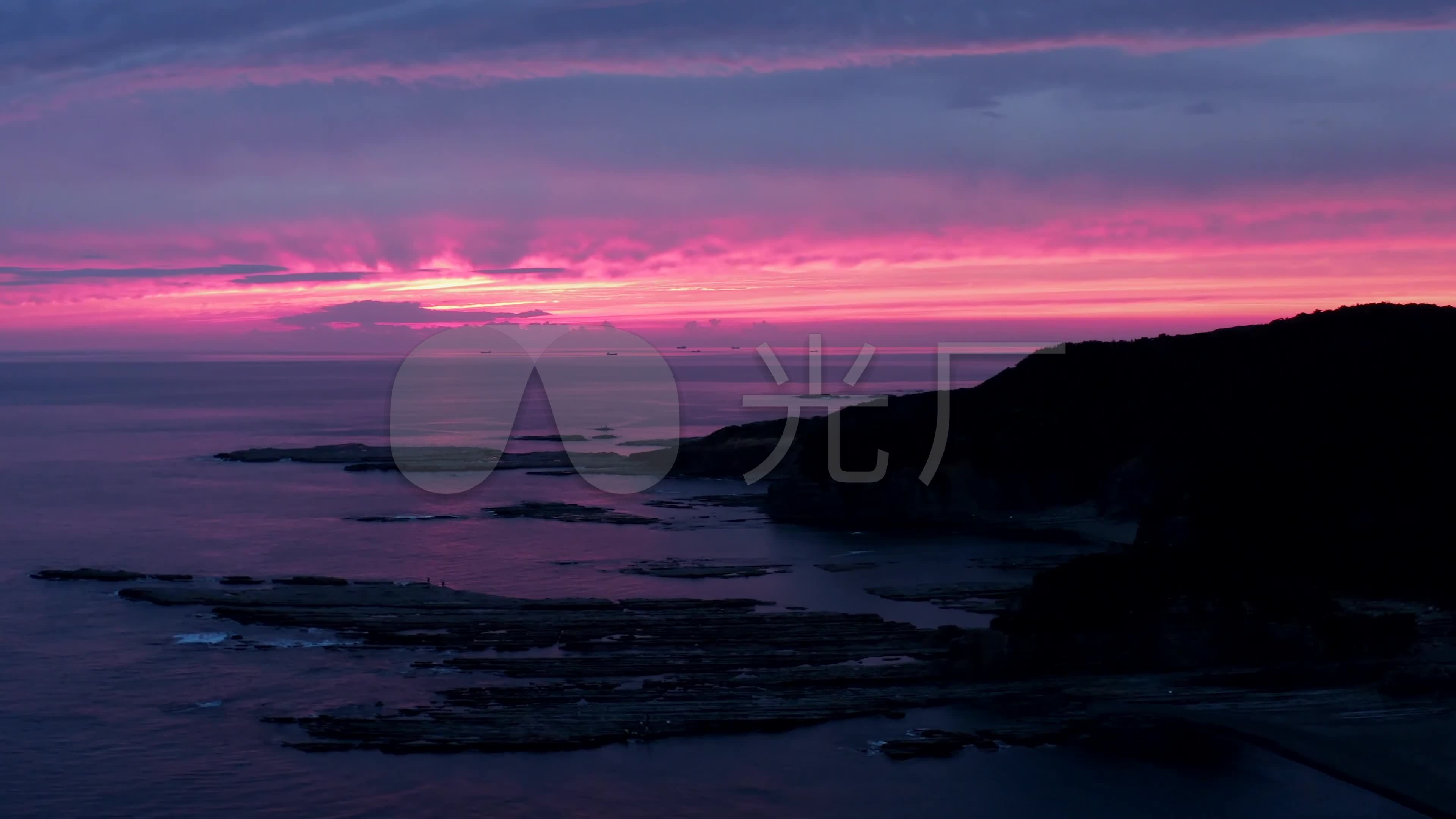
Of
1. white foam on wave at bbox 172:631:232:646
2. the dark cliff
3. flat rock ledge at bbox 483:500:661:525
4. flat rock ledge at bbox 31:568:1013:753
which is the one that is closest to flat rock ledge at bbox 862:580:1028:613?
flat rock ledge at bbox 31:568:1013:753

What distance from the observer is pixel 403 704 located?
23.2 metres

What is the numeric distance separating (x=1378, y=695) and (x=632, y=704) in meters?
13.4

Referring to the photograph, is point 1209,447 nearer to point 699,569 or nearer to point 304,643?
point 699,569

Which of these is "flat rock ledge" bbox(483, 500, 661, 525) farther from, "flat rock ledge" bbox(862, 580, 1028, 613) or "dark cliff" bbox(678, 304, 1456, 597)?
"flat rock ledge" bbox(862, 580, 1028, 613)

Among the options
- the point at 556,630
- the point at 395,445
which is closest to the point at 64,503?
the point at 395,445

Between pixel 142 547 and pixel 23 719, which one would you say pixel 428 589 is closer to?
pixel 23 719

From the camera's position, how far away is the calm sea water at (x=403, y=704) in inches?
765

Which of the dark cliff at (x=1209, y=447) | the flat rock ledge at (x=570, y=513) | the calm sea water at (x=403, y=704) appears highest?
the dark cliff at (x=1209, y=447)

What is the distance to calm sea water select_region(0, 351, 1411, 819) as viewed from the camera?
19.4m

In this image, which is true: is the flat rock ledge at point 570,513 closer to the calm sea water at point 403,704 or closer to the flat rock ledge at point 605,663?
the calm sea water at point 403,704

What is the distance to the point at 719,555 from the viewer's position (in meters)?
40.4

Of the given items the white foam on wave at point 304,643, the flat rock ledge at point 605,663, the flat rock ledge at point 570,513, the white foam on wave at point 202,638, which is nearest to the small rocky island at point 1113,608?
the flat rock ledge at point 605,663

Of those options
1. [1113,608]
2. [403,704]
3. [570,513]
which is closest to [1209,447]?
[1113,608]

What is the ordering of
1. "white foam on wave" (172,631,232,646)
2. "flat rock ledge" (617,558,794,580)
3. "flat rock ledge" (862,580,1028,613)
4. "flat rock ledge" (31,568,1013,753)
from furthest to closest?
"flat rock ledge" (617,558,794,580)
"flat rock ledge" (862,580,1028,613)
"white foam on wave" (172,631,232,646)
"flat rock ledge" (31,568,1013,753)
